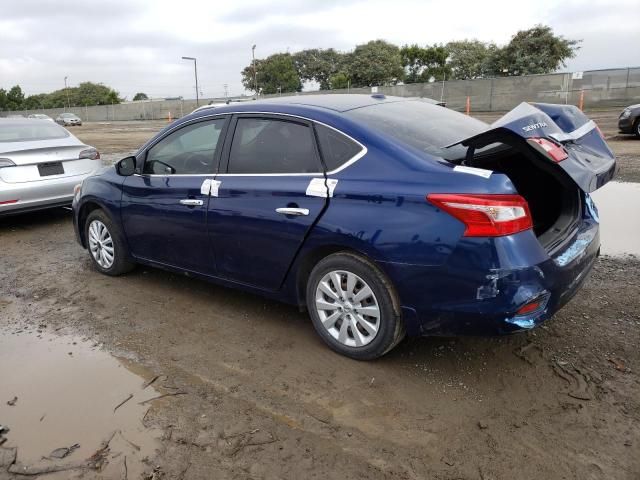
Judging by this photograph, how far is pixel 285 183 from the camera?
3602mm

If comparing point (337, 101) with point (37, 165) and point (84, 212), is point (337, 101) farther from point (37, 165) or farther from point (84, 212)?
point (37, 165)

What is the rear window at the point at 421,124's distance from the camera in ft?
11.2

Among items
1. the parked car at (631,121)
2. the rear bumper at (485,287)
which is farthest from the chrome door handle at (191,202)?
the parked car at (631,121)

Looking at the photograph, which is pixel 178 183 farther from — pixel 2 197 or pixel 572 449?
pixel 2 197

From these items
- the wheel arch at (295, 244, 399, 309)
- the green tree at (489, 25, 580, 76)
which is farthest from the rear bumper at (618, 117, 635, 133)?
the green tree at (489, 25, 580, 76)

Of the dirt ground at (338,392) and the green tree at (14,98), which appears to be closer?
the dirt ground at (338,392)

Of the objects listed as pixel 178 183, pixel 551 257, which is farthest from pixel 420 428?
pixel 178 183

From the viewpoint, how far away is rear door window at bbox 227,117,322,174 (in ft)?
11.8

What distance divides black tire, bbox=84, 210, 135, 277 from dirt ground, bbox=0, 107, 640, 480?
0.48m

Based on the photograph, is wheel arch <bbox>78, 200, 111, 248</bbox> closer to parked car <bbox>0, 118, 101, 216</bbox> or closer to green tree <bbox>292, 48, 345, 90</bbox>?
parked car <bbox>0, 118, 101, 216</bbox>

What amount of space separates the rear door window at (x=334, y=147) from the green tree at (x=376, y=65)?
71.6 metres

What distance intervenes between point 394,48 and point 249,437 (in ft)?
265

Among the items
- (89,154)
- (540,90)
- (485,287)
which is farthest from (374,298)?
(540,90)

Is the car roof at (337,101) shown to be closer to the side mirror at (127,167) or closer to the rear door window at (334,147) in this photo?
the rear door window at (334,147)
